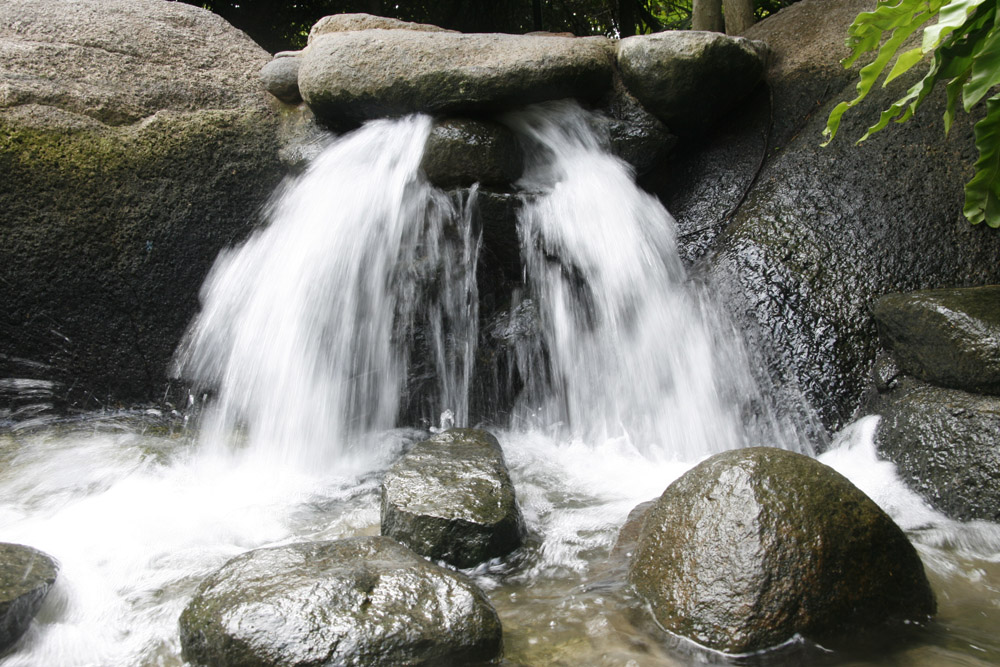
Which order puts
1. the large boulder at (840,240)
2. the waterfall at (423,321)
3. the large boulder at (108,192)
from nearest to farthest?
the large boulder at (840,240) → the waterfall at (423,321) → the large boulder at (108,192)

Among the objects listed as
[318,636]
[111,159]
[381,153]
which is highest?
[381,153]

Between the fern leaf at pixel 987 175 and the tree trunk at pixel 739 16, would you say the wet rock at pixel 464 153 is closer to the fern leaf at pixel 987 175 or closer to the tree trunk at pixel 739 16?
the fern leaf at pixel 987 175

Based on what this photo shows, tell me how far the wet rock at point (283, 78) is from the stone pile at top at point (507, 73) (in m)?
0.02

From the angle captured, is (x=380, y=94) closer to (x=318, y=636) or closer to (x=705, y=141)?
(x=705, y=141)

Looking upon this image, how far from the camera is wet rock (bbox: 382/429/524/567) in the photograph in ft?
8.87

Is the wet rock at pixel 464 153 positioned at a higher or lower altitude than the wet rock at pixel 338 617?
higher

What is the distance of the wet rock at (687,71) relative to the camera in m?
4.58

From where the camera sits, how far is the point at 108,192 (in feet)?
14.4

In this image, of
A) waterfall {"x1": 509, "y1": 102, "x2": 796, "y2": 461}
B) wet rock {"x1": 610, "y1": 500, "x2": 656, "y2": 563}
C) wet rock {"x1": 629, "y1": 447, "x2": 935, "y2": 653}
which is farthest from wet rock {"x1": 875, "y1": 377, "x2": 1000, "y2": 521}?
wet rock {"x1": 610, "y1": 500, "x2": 656, "y2": 563}

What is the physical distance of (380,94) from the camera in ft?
14.8

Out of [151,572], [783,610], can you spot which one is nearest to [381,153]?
[151,572]

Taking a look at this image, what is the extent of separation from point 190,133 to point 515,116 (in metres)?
2.21

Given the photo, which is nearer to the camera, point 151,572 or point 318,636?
point 318,636

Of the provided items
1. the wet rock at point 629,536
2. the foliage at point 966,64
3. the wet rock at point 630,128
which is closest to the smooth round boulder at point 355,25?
the wet rock at point 630,128
